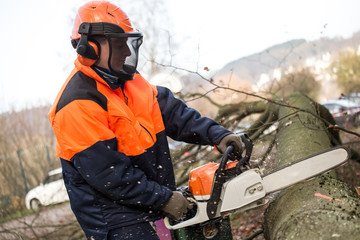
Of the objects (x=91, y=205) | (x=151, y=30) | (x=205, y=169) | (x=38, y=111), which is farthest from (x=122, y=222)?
(x=38, y=111)

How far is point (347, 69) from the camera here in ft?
91.0

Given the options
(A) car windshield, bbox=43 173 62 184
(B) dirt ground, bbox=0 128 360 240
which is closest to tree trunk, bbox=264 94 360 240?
(B) dirt ground, bbox=0 128 360 240

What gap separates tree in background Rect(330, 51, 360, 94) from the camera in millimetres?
26688

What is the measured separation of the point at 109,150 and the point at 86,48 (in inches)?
22.9

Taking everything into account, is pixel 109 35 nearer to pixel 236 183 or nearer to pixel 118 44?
pixel 118 44

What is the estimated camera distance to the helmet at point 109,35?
187 cm

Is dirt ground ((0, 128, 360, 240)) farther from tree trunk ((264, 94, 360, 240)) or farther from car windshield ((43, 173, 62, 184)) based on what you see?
car windshield ((43, 173, 62, 184))

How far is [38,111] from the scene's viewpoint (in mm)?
13516

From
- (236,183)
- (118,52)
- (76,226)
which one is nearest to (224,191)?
(236,183)

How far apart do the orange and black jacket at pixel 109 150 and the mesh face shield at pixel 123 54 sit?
0.10 m

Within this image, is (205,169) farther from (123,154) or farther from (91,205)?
(91,205)

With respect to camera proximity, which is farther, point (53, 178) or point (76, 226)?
point (53, 178)

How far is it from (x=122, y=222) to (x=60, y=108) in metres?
0.71

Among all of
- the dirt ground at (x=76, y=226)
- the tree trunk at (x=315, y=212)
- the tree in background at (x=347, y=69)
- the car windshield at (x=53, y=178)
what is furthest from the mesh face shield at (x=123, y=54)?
the tree in background at (x=347, y=69)
